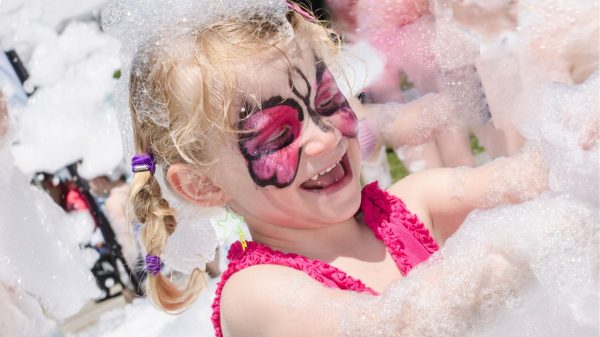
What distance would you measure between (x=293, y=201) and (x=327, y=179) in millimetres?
71

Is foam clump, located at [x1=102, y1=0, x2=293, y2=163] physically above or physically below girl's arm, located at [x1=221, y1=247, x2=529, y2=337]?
above

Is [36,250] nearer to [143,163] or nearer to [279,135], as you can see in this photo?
[143,163]

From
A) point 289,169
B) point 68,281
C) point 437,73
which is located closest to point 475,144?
point 437,73

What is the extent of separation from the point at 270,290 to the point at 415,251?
308 mm

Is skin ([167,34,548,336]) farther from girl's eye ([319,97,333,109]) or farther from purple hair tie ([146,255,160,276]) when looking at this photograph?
purple hair tie ([146,255,160,276])

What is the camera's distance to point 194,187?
1479 millimetres

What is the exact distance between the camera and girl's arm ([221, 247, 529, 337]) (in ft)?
3.72

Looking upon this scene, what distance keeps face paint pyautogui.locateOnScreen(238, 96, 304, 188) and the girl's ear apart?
113 mm

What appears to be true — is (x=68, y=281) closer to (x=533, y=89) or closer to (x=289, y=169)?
(x=289, y=169)

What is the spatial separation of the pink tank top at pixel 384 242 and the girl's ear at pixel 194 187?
0.32 feet

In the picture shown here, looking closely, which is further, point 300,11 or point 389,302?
point 300,11

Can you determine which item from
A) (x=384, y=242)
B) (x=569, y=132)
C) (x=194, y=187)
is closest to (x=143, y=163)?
(x=194, y=187)

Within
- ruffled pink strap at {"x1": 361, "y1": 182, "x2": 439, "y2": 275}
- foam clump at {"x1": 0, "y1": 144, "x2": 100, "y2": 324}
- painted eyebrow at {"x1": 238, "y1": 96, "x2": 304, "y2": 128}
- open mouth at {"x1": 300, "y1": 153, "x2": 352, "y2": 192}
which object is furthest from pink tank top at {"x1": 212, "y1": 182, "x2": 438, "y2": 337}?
foam clump at {"x1": 0, "y1": 144, "x2": 100, "y2": 324}

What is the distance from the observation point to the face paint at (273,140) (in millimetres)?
1363
